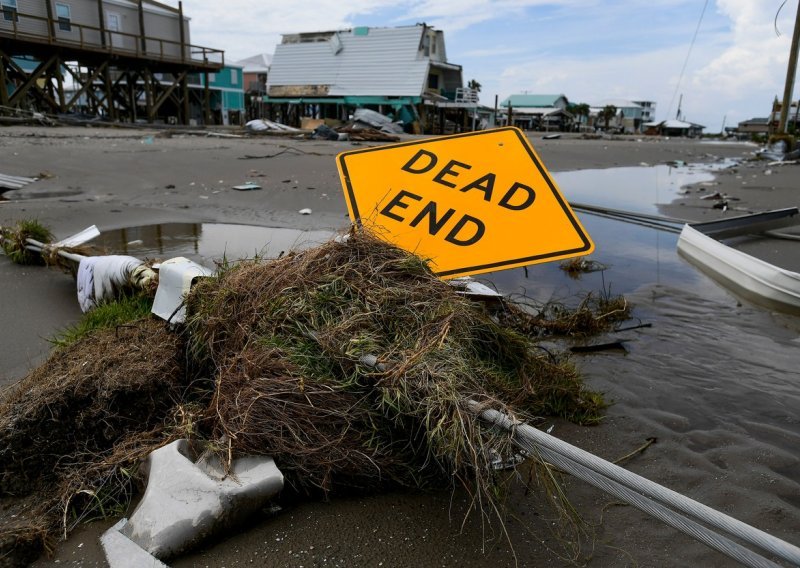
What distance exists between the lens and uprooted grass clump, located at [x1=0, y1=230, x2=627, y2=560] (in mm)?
2150

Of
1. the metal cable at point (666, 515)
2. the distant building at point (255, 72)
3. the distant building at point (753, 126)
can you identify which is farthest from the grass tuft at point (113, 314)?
the distant building at point (753, 126)

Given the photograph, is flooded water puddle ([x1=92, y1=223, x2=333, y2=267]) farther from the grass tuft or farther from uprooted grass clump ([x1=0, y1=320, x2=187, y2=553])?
uprooted grass clump ([x1=0, y1=320, x2=187, y2=553])

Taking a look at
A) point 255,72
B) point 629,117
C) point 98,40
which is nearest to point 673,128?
point 629,117

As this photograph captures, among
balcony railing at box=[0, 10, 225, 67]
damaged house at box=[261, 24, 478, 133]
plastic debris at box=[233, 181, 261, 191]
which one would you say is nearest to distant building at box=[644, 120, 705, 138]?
damaged house at box=[261, 24, 478, 133]

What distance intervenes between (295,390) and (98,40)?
3283cm

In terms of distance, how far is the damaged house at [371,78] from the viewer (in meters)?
41.9

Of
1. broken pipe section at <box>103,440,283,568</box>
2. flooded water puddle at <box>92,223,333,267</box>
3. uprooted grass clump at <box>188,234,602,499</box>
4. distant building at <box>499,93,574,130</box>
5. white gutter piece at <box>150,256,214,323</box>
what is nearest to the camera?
broken pipe section at <box>103,440,283,568</box>

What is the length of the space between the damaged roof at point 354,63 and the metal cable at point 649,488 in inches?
1645

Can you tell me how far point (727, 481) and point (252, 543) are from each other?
213cm

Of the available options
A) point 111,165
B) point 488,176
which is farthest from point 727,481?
point 111,165

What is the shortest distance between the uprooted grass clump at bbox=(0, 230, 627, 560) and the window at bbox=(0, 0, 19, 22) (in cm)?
2941

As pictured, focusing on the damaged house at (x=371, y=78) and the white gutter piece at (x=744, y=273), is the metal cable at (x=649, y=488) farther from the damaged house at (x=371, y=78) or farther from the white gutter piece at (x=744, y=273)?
the damaged house at (x=371, y=78)

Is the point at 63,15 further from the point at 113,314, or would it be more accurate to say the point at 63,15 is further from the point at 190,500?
the point at 190,500

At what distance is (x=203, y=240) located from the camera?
7.04 meters
